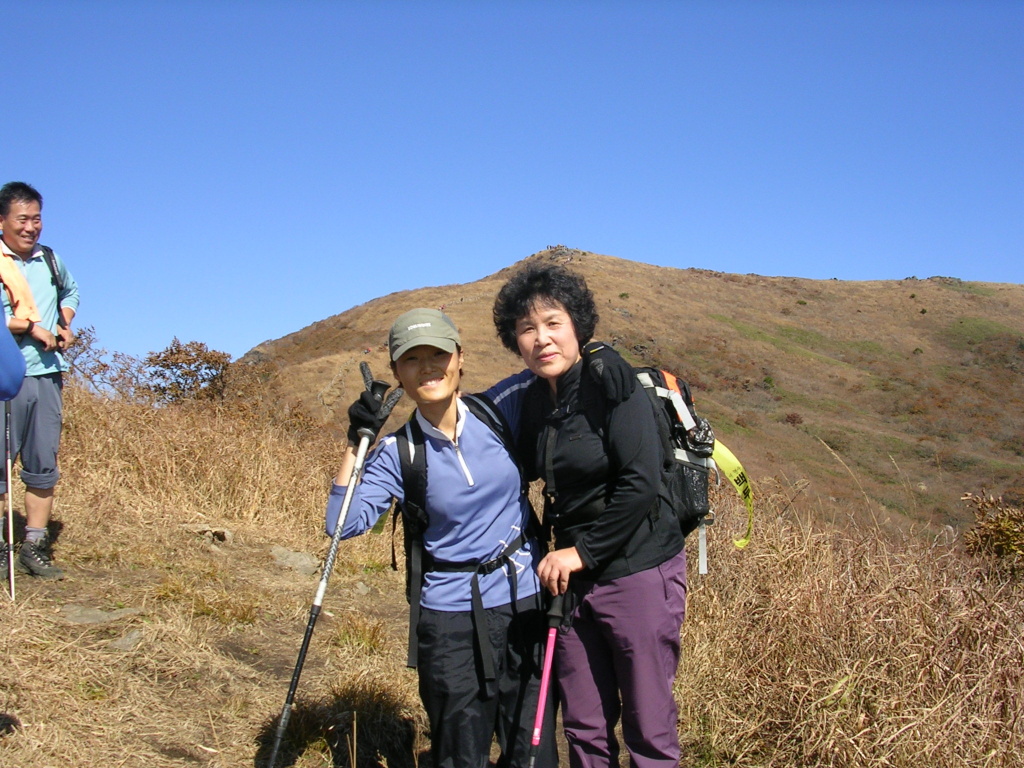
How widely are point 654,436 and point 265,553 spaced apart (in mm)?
3915

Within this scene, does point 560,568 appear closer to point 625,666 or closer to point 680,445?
point 625,666

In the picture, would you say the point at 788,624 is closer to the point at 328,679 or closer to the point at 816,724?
the point at 816,724

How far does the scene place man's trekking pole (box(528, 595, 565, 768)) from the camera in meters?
2.56

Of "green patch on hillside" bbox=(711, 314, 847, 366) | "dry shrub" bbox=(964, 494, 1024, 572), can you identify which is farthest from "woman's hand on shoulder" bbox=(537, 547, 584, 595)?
"green patch on hillside" bbox=(711, 314, 847, 366)

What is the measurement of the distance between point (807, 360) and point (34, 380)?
47.3 metres

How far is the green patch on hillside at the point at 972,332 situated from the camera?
179 ft

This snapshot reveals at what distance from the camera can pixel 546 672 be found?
2625 mm

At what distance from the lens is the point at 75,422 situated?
6637 millimetres

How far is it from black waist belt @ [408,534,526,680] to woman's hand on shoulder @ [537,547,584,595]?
17 centimetres

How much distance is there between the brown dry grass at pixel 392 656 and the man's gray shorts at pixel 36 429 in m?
0.59

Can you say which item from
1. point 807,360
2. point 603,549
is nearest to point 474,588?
point 603,549

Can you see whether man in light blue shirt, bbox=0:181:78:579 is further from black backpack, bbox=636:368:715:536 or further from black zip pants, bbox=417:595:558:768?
black backpack, bbox=636:368:715:536

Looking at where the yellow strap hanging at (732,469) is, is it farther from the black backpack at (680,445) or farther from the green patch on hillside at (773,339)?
the green patch on hillside at (773,339)

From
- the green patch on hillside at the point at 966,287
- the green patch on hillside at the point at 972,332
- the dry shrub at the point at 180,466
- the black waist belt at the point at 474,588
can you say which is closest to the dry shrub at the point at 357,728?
the black waist belt at the point at 474,588
